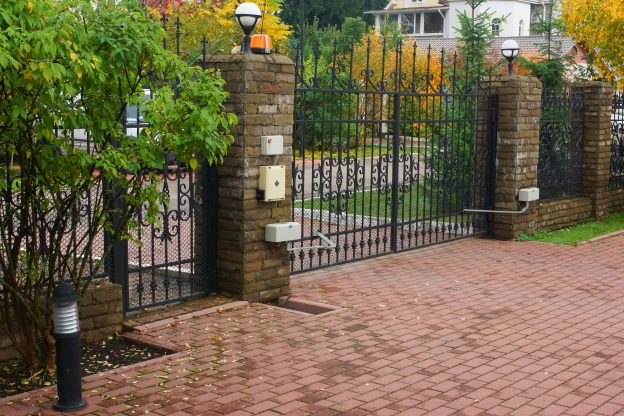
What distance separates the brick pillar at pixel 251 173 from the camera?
796 centimetres

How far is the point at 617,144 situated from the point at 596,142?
1.31 meters

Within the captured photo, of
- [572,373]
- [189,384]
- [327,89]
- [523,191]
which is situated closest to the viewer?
[189,384]

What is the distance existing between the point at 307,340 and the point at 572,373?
2.09 meters

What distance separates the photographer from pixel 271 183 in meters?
8.16

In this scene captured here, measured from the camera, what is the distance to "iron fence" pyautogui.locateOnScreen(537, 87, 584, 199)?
13688mm

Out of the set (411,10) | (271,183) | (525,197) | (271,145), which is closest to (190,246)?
(271,183)

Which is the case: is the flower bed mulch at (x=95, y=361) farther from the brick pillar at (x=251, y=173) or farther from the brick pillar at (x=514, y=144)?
the brick pillar at (x=514, y=144)

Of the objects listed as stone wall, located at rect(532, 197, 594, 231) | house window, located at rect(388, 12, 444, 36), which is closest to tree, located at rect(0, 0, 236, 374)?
stone wall, located at rect(532, 197, 594, 231)

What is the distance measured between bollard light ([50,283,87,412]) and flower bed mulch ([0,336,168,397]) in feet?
1.99

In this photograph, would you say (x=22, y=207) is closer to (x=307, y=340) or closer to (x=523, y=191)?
(x=307, y=340)

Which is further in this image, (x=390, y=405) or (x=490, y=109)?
(x=490, y=109)

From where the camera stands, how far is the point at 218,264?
27.5 ft

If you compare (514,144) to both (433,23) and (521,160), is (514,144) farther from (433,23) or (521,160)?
(433,23)

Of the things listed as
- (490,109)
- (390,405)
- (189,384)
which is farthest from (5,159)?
(490,109)
